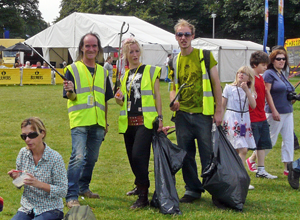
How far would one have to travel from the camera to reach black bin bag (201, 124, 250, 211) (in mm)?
4750

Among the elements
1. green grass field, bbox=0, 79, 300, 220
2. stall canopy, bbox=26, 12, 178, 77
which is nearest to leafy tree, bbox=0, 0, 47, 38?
stall canopy, bbox=26, 12, 178, 77

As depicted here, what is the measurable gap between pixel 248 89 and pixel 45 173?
304 cm

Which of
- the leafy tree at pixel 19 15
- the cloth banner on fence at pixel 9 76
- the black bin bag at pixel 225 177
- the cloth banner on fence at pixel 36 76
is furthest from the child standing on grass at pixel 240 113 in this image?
the leafy tree at pixel 19 15

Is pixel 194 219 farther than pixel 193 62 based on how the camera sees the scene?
No

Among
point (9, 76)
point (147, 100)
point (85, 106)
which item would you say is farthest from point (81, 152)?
point (9, 76)

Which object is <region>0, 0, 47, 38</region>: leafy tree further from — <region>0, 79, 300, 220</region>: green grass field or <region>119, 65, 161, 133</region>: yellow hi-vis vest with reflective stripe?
<region>119, 65, 161, 133</region>: yellow hi-vis vest with reflective stripe

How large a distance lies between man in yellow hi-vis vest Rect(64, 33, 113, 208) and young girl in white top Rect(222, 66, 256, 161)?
1.74 m

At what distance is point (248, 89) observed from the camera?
5.77 metres

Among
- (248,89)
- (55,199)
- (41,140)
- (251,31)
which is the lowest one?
(55,199)

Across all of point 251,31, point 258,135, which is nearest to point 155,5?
point 251,31

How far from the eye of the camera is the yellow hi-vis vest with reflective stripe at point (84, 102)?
484cm

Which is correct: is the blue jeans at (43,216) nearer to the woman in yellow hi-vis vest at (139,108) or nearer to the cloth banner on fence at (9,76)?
the woman in yellow hi-vis vest at (139,108)

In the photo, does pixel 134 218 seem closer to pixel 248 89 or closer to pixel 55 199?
pixel 55 199

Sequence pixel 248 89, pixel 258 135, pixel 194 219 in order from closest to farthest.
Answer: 1. pixel 194 219
2. pixel 248 89
3. pixel 258 135
